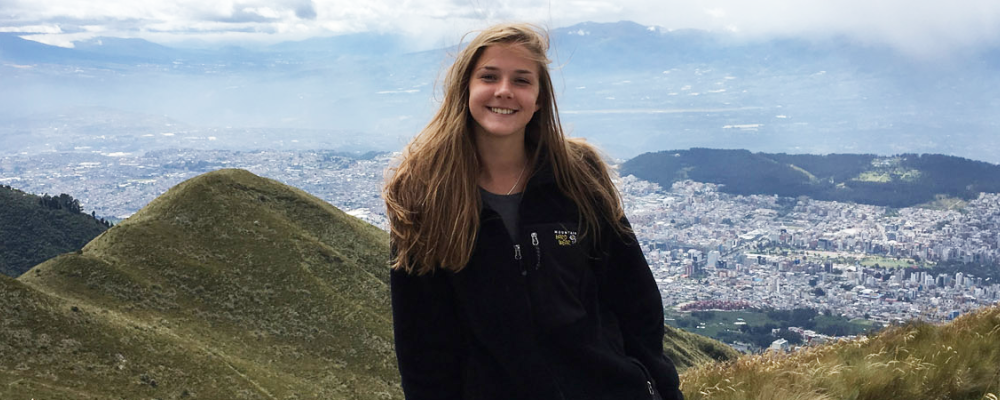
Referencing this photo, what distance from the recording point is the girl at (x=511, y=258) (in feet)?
11.1

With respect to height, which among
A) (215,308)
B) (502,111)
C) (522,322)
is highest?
(502,111)

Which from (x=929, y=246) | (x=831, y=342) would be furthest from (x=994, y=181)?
(x=831, y=342)

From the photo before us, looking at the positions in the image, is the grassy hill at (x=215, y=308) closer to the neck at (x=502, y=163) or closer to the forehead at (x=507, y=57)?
the neck at (x=502, y=163)

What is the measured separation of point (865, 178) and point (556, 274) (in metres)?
196

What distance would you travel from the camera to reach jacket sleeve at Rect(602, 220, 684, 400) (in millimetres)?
3766

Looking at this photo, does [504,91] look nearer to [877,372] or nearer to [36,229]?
[877,372]

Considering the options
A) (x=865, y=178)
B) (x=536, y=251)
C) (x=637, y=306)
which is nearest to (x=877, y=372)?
(x=637, y=306)

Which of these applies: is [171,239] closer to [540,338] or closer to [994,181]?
[540,338]

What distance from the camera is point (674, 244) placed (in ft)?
481

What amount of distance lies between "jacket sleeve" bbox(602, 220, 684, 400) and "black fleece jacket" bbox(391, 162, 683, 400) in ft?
0.27

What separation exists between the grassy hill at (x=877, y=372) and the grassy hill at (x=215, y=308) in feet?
94.9

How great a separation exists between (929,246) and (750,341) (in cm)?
5605

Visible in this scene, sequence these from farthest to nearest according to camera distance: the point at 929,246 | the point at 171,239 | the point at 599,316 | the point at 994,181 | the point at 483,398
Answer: the point at 994,181, the point at 929,246, the point at 171,239, the point at 599,316, the point at 483,398

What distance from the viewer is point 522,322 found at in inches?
132
